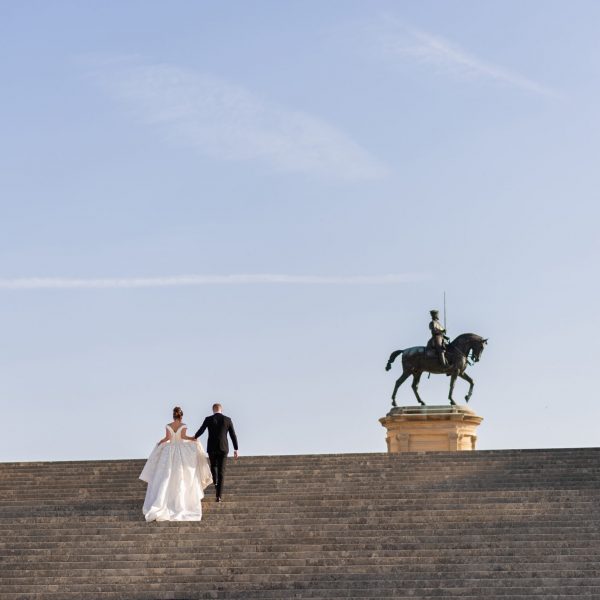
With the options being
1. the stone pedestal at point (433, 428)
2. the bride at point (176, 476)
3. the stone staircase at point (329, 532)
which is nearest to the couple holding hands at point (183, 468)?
the bride at point (176, 476)

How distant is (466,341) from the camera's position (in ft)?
114

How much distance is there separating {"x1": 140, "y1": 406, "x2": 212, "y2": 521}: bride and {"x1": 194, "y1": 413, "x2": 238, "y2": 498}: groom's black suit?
0.49 feet

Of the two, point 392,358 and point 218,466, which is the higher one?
point 392,358

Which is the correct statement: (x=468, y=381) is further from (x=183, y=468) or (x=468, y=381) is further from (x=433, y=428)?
(x=183, y=468)

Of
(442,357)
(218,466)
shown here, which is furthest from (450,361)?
(218,466)

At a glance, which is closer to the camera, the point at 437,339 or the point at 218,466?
the point at 218,466

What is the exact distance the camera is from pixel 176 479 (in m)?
22.6

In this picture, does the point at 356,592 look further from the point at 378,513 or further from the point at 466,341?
the point at 466,341

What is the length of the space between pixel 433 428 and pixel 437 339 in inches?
77.2

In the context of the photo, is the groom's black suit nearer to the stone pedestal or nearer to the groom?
the groom

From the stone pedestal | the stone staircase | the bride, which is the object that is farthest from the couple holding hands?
the stone pedestal

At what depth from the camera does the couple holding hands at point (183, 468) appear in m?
22.4

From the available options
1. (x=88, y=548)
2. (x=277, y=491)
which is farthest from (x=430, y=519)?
(x=88, y=548)

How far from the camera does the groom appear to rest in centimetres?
2275
